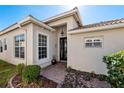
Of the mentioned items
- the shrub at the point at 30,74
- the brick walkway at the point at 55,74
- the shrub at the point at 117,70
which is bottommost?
the brick walkway at the point at 55,74

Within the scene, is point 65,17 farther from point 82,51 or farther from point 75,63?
point 75,63

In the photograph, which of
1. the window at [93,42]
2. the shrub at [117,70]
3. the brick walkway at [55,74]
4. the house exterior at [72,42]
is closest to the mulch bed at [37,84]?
the brick walkway at [55,74]

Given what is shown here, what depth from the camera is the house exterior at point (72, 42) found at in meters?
6.92

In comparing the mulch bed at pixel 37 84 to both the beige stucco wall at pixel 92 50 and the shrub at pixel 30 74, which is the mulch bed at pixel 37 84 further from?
the beige stucco wall at pixel 92 50

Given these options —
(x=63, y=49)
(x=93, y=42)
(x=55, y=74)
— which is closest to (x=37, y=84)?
(x=55, y=74)

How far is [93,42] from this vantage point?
307 inches

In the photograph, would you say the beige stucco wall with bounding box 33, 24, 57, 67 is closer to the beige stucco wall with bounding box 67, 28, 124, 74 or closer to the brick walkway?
the brick walkway

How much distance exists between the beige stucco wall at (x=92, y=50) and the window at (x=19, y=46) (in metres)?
4.11

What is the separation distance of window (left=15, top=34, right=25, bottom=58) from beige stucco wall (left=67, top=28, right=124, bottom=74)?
13.5ft

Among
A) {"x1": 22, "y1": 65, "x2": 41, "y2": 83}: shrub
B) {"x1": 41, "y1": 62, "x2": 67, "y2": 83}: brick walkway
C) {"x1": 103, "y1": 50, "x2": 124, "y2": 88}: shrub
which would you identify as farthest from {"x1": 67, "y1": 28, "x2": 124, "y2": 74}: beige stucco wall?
{"x1": 22, "y1": 65, "x2": 41, "y2": 83}: shrub

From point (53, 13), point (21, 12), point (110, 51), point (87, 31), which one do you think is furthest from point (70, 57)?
point (21, 12)

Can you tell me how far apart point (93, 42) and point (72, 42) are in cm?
188

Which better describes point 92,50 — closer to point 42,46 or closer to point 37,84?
point 42,46
